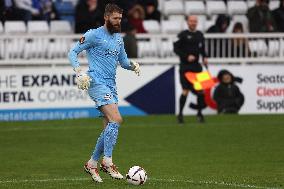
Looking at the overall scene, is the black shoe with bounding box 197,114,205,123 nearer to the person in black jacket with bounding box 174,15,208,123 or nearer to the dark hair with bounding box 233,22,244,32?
the person in black jacket with bounding box 174,15,208,123

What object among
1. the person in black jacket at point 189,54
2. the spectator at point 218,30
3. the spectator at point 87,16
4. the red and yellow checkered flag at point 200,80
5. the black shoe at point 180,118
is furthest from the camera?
the spectator at point 218,30

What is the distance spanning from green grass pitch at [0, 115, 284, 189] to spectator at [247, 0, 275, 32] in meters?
3.08

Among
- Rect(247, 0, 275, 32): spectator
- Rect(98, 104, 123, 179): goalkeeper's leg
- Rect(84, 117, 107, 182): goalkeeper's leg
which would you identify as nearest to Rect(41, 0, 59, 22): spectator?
Rect(247, 0, 275, 32): spectator

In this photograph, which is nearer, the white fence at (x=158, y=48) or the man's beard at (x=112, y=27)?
the man's beard at (x=112, y=27)

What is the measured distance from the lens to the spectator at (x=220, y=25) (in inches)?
1137

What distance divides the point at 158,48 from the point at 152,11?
8.07 ft

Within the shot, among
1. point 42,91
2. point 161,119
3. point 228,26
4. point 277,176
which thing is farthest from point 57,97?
point 277,176

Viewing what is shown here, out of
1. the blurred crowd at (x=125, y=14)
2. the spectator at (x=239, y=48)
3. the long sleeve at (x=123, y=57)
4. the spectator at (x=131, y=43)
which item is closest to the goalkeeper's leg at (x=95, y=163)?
the long sleeve at (x=123, y=57)

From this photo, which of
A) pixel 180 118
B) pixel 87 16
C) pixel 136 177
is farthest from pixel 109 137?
pixel 87 16

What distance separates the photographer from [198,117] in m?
25.5

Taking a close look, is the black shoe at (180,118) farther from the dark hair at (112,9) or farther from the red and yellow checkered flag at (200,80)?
the dark hair at (112,9)

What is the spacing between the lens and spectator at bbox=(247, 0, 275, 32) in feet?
94.7

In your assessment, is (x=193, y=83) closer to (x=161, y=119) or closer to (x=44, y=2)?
(x=161, y=119)

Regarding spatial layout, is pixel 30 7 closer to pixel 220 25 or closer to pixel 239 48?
pixel 220 25
